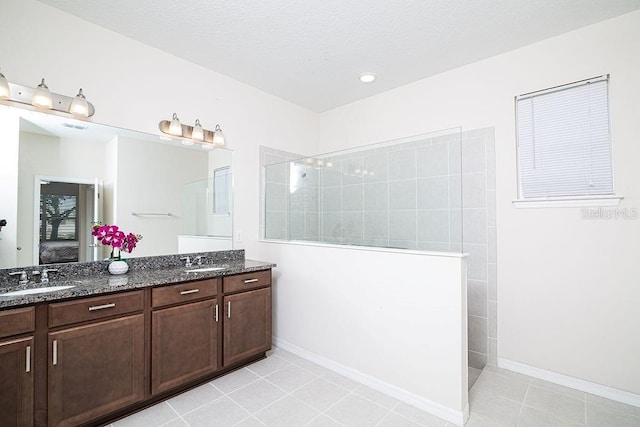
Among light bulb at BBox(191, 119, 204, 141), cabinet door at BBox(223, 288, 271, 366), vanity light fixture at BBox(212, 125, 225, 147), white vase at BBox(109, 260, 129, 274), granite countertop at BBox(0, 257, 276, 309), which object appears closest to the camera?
granite countertop at BBox(0, 257, 276, 309)

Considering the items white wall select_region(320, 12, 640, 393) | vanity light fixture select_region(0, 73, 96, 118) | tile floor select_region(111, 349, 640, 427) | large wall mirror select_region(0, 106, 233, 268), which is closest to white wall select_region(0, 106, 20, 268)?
large wall mirror select_region(0, 106, 233, 268)

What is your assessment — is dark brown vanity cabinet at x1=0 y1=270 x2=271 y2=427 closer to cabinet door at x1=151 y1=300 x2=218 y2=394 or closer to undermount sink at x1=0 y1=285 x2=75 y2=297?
cabinet door at x1=151 y1=300 x2=218 y2=394

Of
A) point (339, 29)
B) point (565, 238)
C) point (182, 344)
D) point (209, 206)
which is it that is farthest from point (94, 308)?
point (565, 238)

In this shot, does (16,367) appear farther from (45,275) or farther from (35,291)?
(45,275)

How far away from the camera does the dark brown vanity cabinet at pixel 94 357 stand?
1.58 meters

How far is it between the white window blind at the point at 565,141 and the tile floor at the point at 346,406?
1444 mm

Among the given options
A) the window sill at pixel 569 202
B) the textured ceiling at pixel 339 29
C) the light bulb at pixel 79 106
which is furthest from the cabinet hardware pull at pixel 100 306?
the window sill at pixel 569 202

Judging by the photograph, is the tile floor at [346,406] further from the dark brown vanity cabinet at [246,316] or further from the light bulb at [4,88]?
the light bulb at [4,88]

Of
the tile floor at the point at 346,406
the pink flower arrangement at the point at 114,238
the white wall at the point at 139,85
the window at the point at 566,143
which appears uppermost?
the white wall at the point at 139,85

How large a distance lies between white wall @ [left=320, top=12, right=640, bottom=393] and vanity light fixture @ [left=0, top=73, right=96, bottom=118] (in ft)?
9.53

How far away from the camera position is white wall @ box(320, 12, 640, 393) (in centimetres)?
201

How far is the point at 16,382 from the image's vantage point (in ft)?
4.81

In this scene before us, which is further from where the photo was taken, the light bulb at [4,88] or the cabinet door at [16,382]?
the light bulb at [4,88]

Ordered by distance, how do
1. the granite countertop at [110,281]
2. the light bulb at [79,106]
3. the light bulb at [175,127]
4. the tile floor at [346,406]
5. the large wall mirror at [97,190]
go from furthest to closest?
the light bulb at [175,127] < the light bulb at [79,106] < the large wall mirror at [97,190] < the tile floor at [346,406] < the granite countertop at [110,281]
